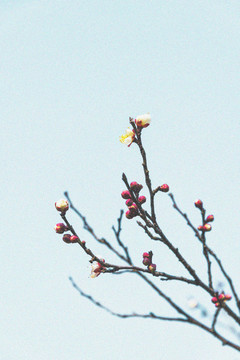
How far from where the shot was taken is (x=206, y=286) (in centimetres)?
285

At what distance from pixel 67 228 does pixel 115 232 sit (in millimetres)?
833

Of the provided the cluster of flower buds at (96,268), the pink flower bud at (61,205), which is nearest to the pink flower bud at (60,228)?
the pink flower bud at (61,205)

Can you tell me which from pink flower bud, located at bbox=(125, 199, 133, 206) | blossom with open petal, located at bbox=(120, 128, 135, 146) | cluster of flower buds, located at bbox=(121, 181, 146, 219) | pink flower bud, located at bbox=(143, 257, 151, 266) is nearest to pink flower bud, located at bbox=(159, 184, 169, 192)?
cluster of flower buds, located at bbox=(121, 181, 146, 219)

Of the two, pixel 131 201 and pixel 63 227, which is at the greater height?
pixel 131 201

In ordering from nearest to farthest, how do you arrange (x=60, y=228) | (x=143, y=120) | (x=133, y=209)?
(x=133, y=209), (x=143, y=120), (x=60, y=228)

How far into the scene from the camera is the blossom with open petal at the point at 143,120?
3236mm

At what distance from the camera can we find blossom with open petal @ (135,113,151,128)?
3.24 meters

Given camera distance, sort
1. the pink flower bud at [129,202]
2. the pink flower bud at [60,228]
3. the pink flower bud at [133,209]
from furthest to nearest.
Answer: the pink flower bud at [60,228] < the pink flower bud at [129,202] < the pink flower bud at [133,209]

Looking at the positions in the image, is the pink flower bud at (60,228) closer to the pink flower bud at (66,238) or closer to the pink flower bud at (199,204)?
the pink flower bud at (66,238)

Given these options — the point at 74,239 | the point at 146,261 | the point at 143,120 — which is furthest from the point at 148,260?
the point at 143,120

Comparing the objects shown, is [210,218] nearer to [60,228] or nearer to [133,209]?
[133,209]

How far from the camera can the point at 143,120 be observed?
10.7ft

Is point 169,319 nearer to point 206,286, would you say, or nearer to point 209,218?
point 206,286

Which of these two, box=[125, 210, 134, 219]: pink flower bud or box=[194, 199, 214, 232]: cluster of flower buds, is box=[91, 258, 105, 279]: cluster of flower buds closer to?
box=[125, 210, 134, 219]: pink flower bud
